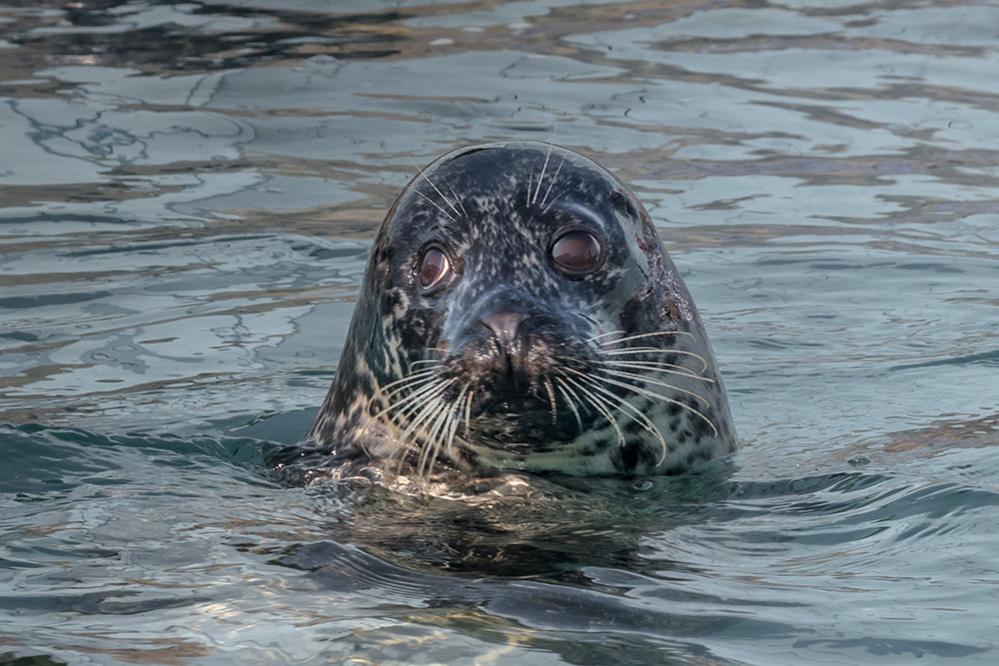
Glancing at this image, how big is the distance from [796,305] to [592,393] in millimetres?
3838

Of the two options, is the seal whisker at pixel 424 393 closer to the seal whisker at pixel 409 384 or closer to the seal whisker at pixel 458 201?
the seal whisker at pixel 409 384

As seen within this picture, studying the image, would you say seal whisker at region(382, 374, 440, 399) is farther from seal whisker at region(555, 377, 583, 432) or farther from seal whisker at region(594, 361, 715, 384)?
seal whisker at region(594, 361, 715, 384)

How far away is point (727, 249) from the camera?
9281mm

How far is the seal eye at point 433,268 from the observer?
16.7 ft

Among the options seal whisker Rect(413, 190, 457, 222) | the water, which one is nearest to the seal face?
seal whisker Rect(413, 190, 457, 222)

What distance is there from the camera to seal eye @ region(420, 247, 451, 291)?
5.10 m

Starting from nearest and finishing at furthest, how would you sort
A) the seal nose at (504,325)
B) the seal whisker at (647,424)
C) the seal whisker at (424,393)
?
1. the seal nose at (504,325)
2. the seal whisker at (424,393)
3. the seal whisker at (647,424)

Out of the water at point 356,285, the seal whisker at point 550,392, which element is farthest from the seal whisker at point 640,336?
the water at point 356,285

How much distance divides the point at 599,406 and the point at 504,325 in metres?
0.33

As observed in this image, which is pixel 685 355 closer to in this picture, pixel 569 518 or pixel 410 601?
pixel 569 518

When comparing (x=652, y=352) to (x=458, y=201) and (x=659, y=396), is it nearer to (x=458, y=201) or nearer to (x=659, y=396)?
(x=659, y=396)

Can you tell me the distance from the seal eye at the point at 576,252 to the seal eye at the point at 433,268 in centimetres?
30

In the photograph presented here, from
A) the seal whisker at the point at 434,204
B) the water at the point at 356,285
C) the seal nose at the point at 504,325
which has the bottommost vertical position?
the water at the point at 356,285

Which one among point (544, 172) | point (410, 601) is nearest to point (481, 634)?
point (410, 601)
